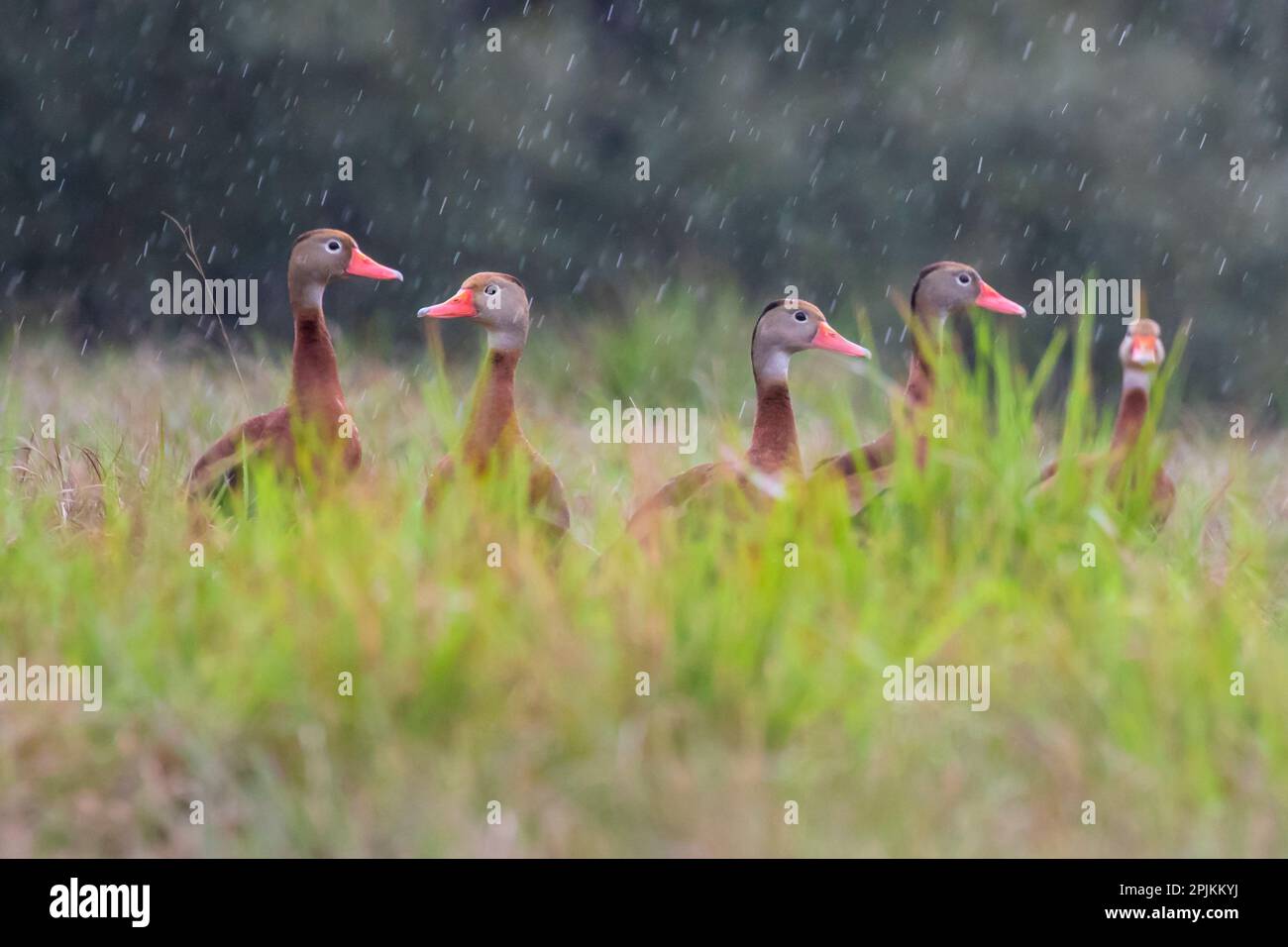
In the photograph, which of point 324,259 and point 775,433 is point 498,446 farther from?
point 324,259

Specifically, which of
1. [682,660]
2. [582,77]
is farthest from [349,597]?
[582,77]

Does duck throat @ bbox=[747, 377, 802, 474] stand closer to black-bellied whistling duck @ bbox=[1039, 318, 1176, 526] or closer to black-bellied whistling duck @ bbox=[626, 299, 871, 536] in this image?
black-bellied whistling duck @ bbox=[626, 299, 871, 536]

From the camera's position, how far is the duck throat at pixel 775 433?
4.06 meters

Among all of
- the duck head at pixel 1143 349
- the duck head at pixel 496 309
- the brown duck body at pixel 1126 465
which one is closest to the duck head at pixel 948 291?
the duck head at pixel 1143 349

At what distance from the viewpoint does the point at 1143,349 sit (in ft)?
14.2

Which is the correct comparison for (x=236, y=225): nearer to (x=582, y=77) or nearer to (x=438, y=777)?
(x=582, y=77)

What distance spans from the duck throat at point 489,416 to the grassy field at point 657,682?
1.08ft

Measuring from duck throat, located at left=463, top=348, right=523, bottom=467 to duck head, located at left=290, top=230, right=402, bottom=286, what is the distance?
0.61 meters

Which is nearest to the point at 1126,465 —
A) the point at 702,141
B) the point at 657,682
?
the point at 657,682

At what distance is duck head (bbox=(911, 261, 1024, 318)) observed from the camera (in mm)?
4664

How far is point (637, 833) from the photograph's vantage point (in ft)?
9.16

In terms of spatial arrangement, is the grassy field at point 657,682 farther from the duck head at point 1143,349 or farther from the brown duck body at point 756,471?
the duck head at point 1143,349

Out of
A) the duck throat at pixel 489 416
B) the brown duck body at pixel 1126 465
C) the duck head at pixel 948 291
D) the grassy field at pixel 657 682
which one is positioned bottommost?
the grassy field at pixel 657 682

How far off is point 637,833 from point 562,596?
2.04 ft
